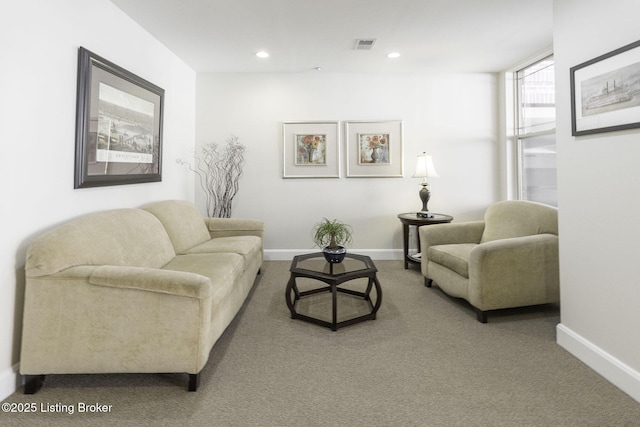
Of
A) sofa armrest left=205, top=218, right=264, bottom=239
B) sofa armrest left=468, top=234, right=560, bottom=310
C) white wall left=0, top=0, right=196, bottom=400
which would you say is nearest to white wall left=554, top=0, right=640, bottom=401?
sofa armrest left=468, top=234, right=560, bottom=310

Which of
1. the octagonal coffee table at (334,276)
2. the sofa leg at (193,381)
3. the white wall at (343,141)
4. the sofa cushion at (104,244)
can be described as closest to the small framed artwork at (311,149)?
the white wall at (343,141)

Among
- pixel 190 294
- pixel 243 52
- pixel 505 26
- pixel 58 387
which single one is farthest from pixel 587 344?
pixel 243 52

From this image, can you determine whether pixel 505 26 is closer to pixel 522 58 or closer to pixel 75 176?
pixel 522 58

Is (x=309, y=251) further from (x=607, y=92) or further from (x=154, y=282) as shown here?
(x=607, y=92)

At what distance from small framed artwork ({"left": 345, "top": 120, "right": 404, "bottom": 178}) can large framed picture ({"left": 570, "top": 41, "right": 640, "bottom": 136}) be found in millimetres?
2549

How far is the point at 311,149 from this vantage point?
4.59 metres

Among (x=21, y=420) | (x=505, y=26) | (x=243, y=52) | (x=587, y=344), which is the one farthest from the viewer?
(x=243, y=52)

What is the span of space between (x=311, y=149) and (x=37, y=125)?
3041 mm

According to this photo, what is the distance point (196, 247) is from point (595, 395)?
3.09m

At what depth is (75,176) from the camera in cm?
232

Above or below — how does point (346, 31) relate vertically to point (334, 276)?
above

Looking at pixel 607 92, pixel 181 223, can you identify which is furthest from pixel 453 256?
pixel 181 223

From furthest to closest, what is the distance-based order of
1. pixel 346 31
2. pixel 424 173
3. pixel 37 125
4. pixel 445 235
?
pixel 424 173, pixel 445 235, pixel 346 31, pixel 37 125

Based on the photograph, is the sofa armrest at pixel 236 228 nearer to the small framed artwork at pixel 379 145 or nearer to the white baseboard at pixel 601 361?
the small framed artwork at pixel 379 145
